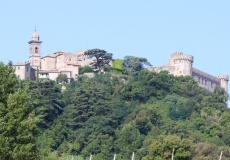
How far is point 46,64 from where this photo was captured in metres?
86.6

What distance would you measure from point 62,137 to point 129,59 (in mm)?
17686

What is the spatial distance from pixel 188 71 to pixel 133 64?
5399 millimetres

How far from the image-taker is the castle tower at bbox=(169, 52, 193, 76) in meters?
88.8

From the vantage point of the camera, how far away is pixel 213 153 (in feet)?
190

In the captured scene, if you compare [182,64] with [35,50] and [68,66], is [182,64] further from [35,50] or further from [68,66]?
[35,50]

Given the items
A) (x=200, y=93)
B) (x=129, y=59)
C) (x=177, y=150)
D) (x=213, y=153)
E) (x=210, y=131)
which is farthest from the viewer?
(x=129, y=59)

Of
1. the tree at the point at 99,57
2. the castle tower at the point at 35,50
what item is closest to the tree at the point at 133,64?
the tree at the point at 99,57

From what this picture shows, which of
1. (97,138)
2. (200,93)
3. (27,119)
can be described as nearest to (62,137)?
(97,138)

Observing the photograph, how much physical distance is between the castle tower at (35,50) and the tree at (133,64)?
7.55m

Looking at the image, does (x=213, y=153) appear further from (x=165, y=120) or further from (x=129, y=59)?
(x=129, y=59)

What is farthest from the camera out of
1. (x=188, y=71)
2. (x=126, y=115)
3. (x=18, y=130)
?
(x=188, y=71)

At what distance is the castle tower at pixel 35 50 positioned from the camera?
86800 millimetres

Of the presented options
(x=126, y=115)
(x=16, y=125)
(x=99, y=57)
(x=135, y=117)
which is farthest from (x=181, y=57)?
(x=16, y=125)

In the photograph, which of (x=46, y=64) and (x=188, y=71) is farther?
(x=188, y=71)
